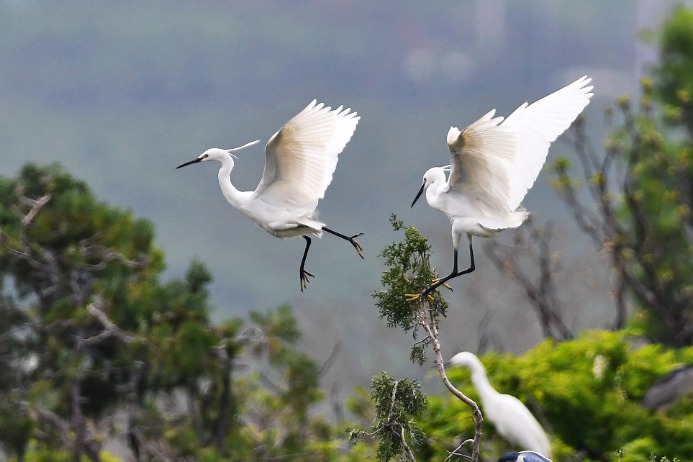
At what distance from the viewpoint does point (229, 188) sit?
614cm

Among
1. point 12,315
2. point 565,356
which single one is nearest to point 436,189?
point 565,356

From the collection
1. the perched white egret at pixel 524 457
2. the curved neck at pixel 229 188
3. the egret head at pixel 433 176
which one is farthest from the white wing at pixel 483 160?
the perched white egret at pixel 524 457

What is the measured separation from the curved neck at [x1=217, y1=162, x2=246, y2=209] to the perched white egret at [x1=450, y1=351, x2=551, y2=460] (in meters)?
2.66

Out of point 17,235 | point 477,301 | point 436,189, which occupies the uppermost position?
point 477,301

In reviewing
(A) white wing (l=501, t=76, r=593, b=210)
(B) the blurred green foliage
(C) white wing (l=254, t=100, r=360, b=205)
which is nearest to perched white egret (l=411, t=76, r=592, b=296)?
(A) white wing (l=501, t=76, r=593, b=210)

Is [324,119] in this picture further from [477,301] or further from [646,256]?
[477,301]

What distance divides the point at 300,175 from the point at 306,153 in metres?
0.13

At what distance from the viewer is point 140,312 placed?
1314 cm

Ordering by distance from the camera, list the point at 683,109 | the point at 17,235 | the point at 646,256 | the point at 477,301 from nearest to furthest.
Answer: the point at 17,235
the point at 646,256
the point at 683,109
the point at 477,301

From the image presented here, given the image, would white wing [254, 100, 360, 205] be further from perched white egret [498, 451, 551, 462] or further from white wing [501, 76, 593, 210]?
perched white egret [498, 451, 551, 462]

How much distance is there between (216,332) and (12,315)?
211cm

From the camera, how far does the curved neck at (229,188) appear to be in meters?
6.07

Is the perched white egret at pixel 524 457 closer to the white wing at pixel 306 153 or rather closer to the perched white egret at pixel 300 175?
the perched white egret at pixel 300 175

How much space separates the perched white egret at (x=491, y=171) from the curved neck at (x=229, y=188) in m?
0.86
